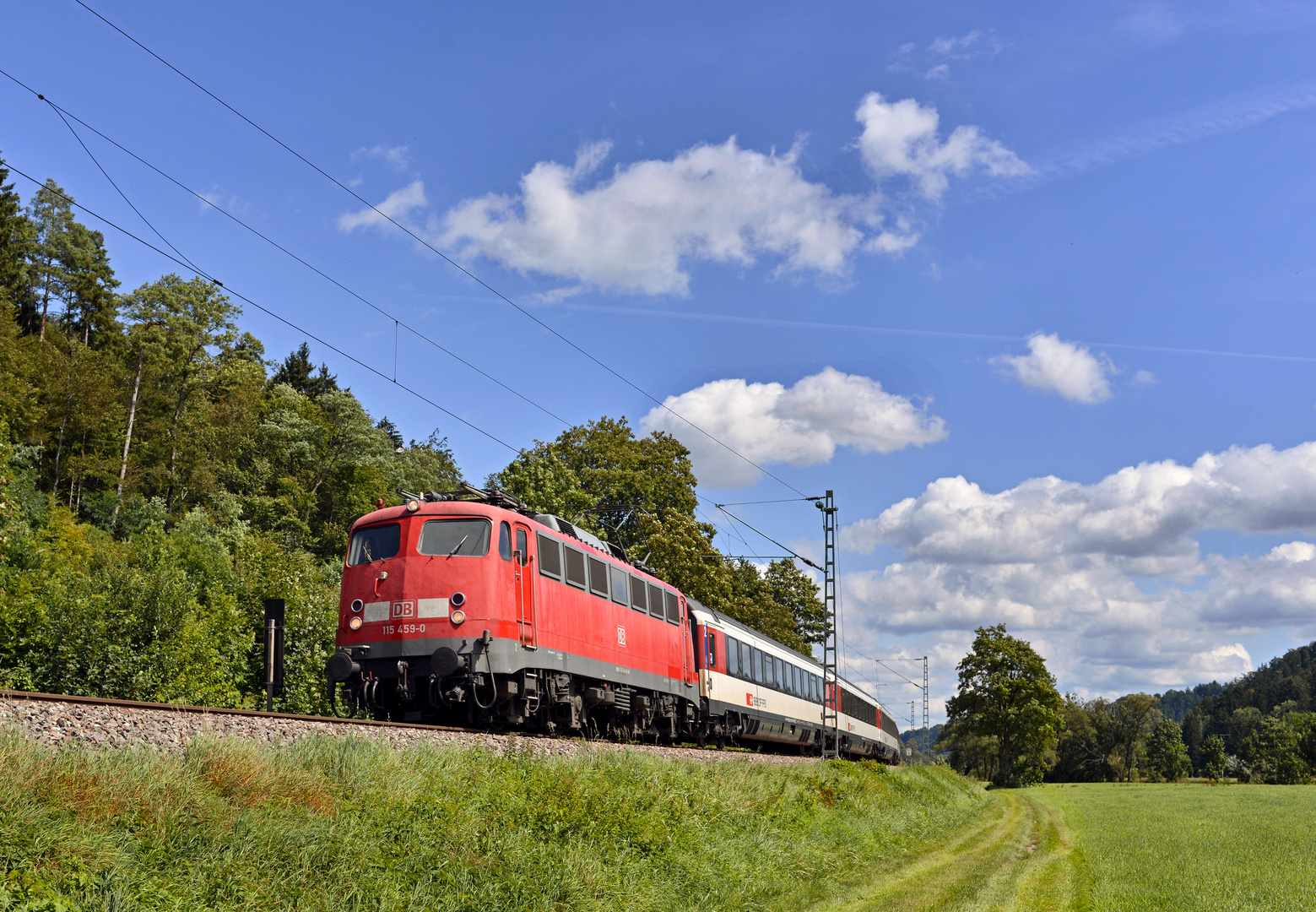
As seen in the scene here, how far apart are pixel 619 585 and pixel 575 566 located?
2823 mm

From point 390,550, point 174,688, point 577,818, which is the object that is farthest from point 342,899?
point 174,688

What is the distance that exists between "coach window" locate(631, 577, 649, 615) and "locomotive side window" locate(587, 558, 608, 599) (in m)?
1.85

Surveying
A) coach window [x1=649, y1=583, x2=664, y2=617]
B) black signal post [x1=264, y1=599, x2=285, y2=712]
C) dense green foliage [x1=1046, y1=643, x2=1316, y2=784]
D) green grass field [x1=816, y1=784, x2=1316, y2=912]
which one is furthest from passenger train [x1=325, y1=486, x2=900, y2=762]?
dense green foliage [x1=1046, y1=643, x2=1316, y2=784]

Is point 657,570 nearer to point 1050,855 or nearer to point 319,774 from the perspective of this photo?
point 1050,855

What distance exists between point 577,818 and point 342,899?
13.6ft

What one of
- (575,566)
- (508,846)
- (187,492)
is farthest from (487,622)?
(187,492)

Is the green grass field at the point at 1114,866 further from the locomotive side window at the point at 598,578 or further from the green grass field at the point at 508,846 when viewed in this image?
the locomotive side window at the point at 598,578

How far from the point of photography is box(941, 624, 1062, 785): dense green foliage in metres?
77.0

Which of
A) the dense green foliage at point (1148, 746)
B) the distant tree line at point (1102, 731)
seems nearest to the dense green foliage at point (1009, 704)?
the distant tree line at point (1102, 731)

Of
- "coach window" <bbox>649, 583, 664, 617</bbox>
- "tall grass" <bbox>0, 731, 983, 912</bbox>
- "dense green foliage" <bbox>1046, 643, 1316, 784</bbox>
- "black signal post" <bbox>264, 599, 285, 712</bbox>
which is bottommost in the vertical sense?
"dense green foliage" <bbox>1046, 643, 1316, 784</bbox>

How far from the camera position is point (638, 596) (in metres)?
22.9

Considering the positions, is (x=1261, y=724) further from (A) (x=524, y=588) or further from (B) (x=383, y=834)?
(B) (x=383, y=834)

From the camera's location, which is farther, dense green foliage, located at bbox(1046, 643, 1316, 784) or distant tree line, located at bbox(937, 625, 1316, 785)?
dense green foliage, located at bbox(1046, 643, 1316, 784)

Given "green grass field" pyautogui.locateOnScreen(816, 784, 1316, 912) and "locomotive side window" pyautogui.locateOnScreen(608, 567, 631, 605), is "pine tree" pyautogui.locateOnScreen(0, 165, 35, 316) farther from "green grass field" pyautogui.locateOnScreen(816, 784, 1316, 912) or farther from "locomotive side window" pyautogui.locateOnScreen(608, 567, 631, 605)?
"green grass field" pyautogui.locateOnScreen(816, 784, 1316, 912)
